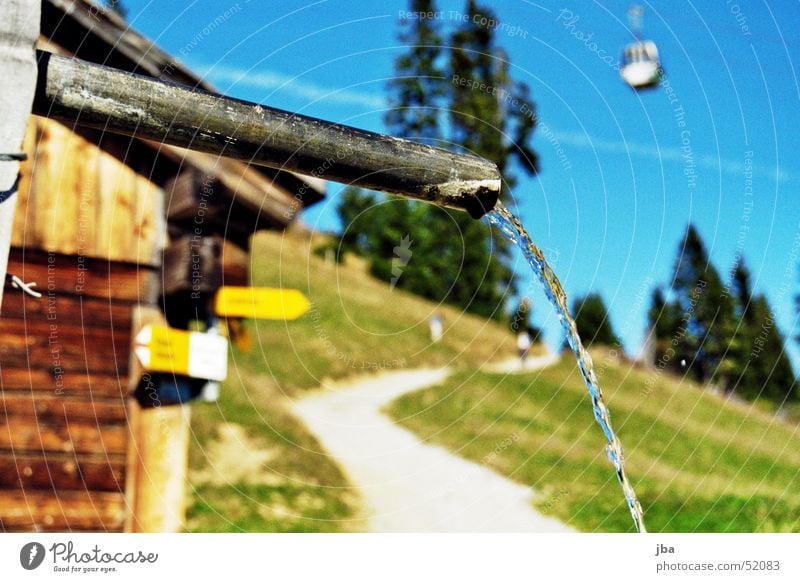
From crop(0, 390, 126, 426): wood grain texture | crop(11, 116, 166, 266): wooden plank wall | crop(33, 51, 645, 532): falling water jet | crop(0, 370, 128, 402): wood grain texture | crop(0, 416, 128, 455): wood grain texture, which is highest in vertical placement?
crop(11, 116, 166, 266): wooden plank wall

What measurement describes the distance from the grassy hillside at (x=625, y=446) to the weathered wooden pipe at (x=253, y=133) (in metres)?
6.84

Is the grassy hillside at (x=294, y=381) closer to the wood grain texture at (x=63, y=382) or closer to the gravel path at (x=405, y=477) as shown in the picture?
the gravel path at (x=405, y=477)

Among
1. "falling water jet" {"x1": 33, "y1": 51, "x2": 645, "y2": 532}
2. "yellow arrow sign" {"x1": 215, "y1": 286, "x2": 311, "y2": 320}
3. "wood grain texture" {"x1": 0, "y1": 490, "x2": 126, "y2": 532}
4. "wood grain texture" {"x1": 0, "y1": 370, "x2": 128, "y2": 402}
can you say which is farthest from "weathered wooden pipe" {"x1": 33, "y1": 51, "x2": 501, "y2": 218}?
"wood grain texture" {"x1": 0, "y1": 490, "x2": 126, "y2": 532}

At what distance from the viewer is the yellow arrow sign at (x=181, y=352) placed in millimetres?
4406

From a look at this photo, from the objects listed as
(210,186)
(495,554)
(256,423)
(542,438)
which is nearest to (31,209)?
(210,186)

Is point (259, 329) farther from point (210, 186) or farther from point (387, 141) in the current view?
point (387, 141)

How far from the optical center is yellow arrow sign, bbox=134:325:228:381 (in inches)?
173

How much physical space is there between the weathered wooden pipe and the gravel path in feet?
23.6

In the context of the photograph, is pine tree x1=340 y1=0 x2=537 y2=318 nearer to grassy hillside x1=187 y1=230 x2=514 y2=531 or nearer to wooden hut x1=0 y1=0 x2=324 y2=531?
grassy hillside x1=187 y1=230 x2=514 y2=531

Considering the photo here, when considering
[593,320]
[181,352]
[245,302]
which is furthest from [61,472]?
[593,320]

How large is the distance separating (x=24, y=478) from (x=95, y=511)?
0.38m

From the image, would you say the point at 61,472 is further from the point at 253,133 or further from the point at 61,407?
the point at 253,133

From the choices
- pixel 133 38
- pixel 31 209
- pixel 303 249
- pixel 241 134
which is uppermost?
pixel 303 249

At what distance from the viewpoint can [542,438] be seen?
45.3 feet
